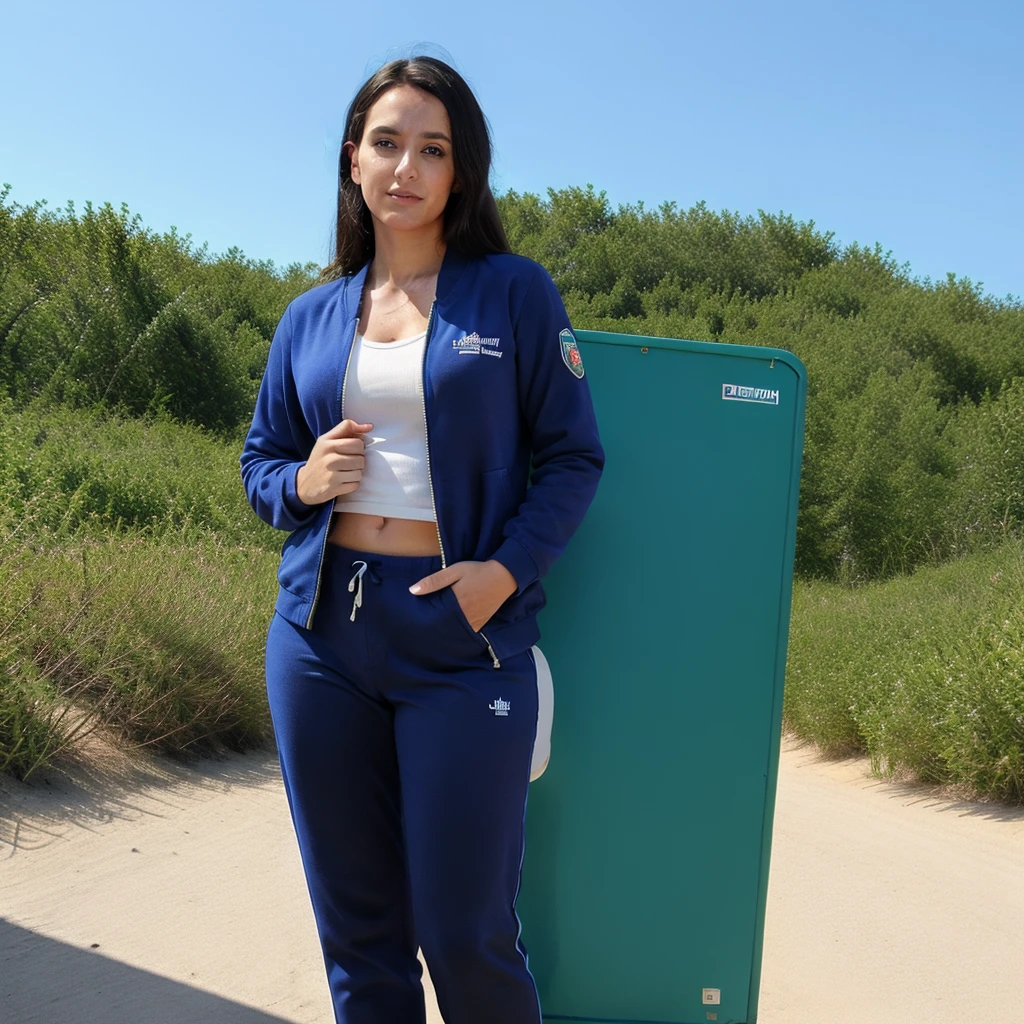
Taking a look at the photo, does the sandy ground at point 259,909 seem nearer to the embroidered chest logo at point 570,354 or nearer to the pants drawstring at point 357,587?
the pants drawstring at point 357,587

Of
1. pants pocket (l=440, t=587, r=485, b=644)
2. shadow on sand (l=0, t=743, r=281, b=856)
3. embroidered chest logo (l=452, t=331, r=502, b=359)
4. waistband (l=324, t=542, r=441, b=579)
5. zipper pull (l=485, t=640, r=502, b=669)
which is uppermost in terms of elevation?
embroidered chest logo (l=452, t=331, r=502, b=359)

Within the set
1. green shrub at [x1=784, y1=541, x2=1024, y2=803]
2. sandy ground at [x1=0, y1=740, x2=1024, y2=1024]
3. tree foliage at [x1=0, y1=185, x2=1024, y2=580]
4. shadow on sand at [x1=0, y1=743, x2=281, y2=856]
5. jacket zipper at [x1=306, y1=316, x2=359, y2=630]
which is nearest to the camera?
jacket zipper at [x1=306, y1=316, x2=359, y2=630]

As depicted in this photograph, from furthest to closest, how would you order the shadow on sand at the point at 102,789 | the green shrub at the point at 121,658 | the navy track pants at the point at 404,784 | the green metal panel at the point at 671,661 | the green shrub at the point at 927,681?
the green shrub at the point at 927,681
the green shrub at the point at 121,658
the shadow on sand at the point at 102,789
the green metal panel at the point at 671,661
the navy track pants at the point at 404,784

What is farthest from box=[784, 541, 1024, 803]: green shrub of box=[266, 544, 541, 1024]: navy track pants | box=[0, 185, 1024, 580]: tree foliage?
box=[0, 185, 1024, 580]: tree foliage

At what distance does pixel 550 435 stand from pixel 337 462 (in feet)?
1.17

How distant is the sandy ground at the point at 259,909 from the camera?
271 cm

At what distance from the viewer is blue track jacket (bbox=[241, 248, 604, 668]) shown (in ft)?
5.74

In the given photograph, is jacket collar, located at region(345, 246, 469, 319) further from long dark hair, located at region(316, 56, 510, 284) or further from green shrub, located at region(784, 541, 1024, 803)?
green shrub, located at region(784, 541, 1024, 803)

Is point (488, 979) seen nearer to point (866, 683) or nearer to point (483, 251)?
point (483, 251)

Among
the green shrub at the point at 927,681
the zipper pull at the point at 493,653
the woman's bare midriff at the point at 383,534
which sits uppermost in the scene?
the woman's bare midriff at the point at 383,534

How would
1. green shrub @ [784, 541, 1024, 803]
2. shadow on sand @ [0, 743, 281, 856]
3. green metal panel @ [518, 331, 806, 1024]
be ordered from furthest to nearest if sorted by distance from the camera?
green shrub @ [784, 541, 1024, 803] < shadow on sand @ [0, 743, 281, 856] < green metal panel @ [518, 331, 806, 1024]

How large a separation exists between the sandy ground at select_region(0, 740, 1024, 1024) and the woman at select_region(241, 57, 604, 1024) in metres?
0.97

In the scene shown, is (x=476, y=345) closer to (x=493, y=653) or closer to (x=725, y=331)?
(x=493, y=653)

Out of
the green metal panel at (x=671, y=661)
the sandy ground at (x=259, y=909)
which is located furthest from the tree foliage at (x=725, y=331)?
the green metal panel at (x=671, y=661)
